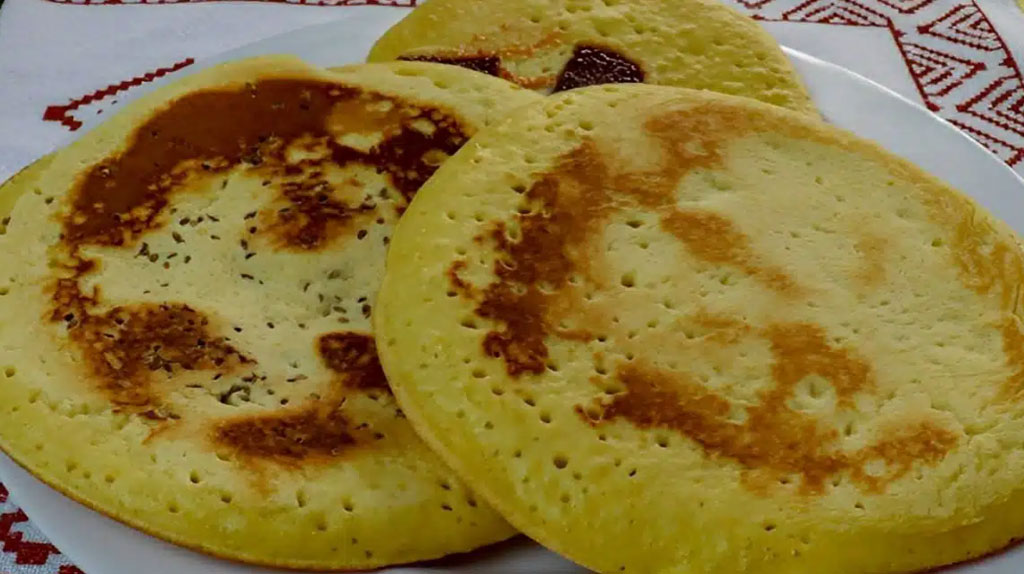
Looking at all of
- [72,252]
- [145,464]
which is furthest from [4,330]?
[145,464]

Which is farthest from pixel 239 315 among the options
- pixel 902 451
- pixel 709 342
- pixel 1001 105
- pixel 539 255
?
pixel 1001 105

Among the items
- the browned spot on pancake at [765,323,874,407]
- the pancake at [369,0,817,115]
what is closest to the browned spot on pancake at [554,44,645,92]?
the pancake at [369,0,817,115]

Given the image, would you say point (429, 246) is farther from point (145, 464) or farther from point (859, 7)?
point (859, 7)

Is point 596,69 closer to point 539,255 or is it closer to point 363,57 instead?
point 363,57

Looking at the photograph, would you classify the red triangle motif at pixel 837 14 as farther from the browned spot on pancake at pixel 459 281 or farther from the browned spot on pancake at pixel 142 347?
the browned spot on pancake at pixel 142 347

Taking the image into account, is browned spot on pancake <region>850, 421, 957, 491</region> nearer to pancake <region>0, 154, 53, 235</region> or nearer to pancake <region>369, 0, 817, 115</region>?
pancake <region>369, 0, 817, 115</region>
